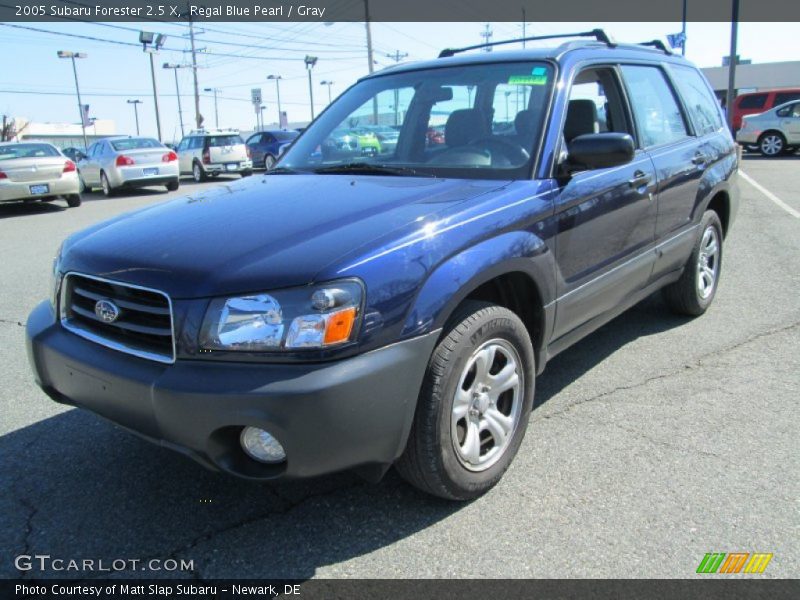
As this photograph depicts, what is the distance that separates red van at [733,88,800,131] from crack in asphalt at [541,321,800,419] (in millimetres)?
22880

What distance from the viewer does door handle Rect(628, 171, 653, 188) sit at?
3649 mm

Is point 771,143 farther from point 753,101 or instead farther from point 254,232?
point 254,232

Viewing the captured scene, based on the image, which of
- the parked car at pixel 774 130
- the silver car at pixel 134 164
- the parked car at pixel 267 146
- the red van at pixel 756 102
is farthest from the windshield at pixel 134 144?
the red van at pixel 756 102

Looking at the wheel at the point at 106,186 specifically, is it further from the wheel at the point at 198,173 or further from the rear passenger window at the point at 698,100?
the rear passenger window at the point at 698,100

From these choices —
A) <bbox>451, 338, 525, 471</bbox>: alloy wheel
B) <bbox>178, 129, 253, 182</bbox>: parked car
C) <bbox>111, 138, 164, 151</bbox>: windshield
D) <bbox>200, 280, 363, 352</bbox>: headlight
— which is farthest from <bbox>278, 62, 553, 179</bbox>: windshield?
<bbox>178, 129, 253, 182</bbox>: parked car

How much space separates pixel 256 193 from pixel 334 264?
116 cm

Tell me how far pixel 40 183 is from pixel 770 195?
13.7 metres

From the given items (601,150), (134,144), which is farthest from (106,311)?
(134,144)

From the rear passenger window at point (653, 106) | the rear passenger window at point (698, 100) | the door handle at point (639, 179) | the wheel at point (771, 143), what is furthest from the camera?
the wheel at point (771, 143)

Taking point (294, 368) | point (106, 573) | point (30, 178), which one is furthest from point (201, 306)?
point (30, 178)

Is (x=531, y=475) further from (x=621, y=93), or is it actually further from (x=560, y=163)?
(x=621, y=93)

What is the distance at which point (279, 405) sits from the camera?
6.73 feet

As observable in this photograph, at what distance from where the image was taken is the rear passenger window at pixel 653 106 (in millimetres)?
3973

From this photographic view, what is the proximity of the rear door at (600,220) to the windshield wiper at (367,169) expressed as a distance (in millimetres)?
750
